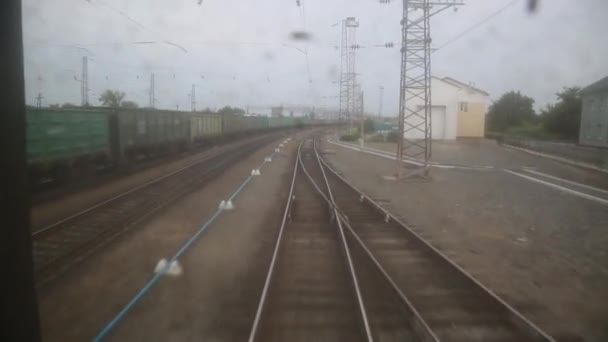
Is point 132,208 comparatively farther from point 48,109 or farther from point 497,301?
point 497,301

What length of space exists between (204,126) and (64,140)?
17.0 metres

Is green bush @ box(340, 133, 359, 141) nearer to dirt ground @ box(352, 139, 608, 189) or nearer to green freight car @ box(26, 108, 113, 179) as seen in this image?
dirt ground @ box(352, 139, 608, 189)

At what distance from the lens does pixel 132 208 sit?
10492mm

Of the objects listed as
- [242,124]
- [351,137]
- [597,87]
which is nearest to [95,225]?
[597,87]

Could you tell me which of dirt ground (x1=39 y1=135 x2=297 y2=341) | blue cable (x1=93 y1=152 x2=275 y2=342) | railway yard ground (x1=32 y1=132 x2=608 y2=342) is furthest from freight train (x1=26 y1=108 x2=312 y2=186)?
blue cable (x1=93 y1=152 x2=275 y2=342)

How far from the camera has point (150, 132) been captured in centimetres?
2036

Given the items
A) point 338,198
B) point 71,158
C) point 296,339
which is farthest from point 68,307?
point 71,158

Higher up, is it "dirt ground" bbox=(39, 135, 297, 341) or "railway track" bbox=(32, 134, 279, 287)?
"railway track" bbox=(32, 134, 279, 287)

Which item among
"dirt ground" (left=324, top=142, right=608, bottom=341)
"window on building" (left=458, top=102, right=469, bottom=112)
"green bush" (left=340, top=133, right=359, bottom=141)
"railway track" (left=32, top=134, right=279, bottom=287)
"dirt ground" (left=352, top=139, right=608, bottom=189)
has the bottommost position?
"dirt ground" (left=324, top=142, right=608, bottom=341)

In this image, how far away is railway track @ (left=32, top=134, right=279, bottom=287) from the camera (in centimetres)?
659

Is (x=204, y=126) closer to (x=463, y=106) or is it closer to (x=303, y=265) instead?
(x=463, y=106)

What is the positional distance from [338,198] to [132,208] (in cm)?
550

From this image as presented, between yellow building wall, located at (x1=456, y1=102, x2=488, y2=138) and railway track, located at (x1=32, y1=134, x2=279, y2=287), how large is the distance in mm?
29287

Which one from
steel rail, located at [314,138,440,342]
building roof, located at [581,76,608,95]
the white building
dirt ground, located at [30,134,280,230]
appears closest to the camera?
steel rail, located at [314,138,440,342]
